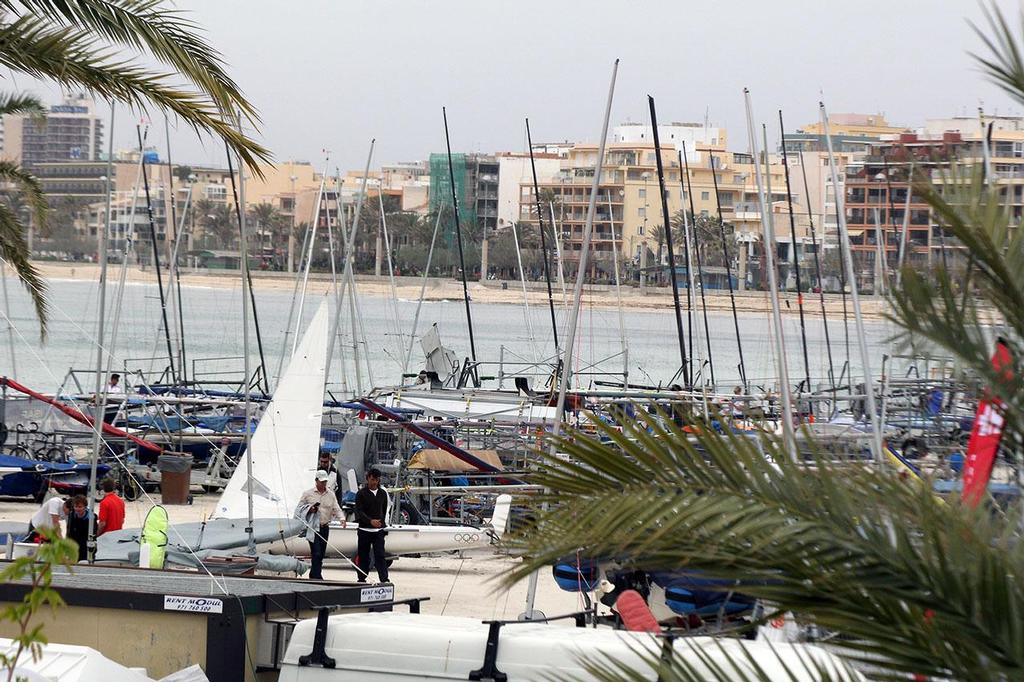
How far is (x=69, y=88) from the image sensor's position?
8867mm

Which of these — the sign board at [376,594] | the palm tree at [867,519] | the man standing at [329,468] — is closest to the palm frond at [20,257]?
the man standing at [329,468]

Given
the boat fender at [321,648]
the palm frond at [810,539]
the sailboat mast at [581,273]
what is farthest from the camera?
the sailboat mast at [581,273]

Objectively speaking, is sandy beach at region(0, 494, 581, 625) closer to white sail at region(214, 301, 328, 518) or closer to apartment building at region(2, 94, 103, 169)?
white sail at region(214, 301, 328, 518)

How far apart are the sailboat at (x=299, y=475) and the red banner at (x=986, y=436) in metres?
11.3

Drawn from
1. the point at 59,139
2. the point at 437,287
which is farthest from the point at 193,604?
the point at 437,287

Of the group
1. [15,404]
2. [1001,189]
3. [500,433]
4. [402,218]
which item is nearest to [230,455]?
[15,404]

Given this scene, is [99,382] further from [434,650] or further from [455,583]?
[434,650]

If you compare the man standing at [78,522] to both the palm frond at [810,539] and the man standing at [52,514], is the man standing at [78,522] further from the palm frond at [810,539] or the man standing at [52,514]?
the palm frond at [810,539]

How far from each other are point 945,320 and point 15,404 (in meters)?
23.5

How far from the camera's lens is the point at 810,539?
3711 mm

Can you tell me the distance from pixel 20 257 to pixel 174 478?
771 centimetres

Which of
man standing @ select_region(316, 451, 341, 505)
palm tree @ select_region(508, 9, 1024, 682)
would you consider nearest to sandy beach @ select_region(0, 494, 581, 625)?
man standing @ select_region(316, 451, 341, 505)

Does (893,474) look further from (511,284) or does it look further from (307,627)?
(511,284)

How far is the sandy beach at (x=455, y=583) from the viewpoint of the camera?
1456cm
